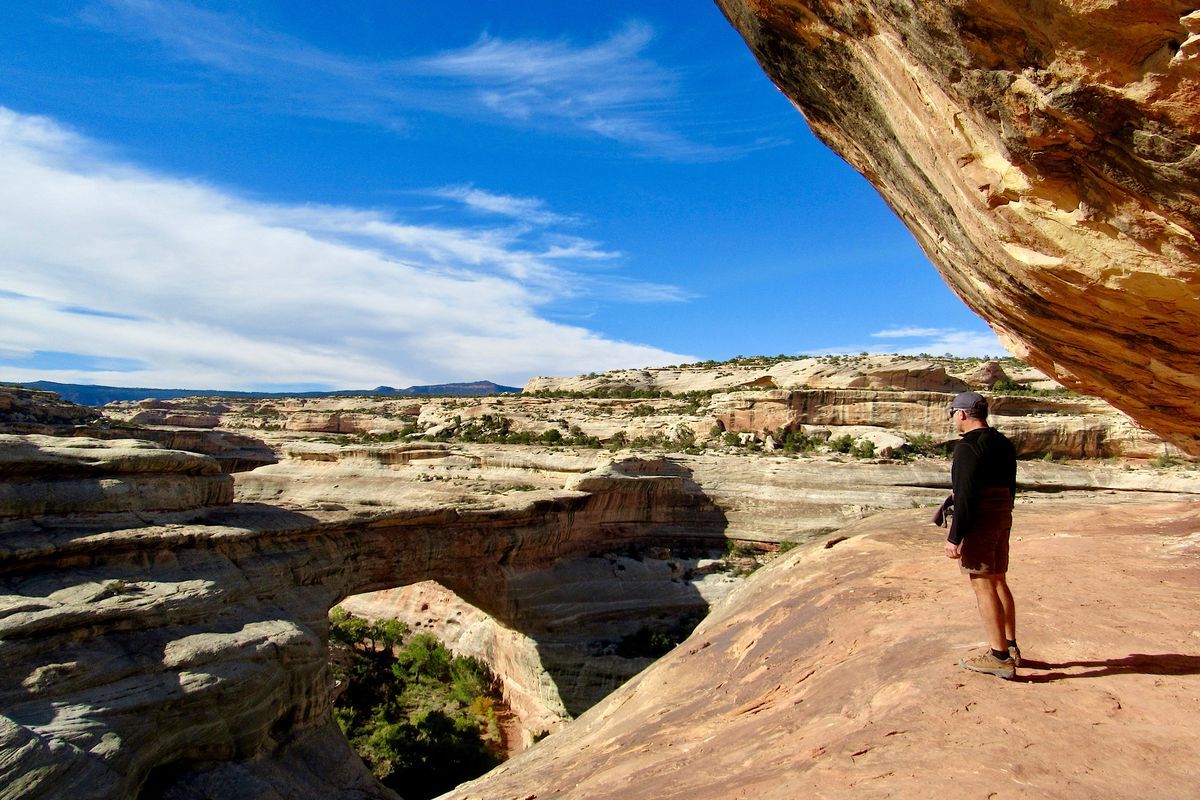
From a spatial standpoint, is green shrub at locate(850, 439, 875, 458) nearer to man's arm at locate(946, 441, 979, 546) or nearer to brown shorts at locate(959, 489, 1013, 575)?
brown shorts at locate(959, 489, 1013, 575)

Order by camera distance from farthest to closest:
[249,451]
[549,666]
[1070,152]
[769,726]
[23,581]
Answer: [249,451]
[549,666]
[23,581]
[769,726]
[1070,152]

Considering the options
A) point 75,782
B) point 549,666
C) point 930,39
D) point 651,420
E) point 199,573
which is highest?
point 930,39

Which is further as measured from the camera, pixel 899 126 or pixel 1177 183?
pixel 899 126

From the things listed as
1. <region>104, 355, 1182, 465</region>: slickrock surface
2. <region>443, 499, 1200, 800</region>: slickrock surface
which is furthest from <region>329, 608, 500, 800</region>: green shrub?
<region>104, 355, 1182, 465</region>: slickrock surface

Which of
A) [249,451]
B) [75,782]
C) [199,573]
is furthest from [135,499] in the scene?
[249,451]

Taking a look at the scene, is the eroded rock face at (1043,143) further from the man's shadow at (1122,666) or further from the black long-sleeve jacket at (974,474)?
the man's shadow at (1122,666)

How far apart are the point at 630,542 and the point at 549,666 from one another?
5.31 m

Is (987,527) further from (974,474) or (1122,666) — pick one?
(1122,666)

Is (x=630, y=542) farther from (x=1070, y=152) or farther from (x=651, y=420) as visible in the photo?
(x=1070, y=152)

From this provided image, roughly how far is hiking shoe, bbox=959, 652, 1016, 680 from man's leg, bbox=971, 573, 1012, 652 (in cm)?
8

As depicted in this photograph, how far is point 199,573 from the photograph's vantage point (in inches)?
418

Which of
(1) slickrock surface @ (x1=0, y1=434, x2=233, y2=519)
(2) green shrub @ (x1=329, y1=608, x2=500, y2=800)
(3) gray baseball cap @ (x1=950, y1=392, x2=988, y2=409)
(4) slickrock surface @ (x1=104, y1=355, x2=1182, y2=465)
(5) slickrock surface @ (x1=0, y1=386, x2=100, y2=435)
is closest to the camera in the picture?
(3) gray baseball cap @ (x1=950, y1=392, x2=988, y2=409)

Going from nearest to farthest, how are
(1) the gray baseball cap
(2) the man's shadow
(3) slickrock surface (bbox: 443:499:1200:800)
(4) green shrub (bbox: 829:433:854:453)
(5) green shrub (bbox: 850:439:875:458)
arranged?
(3) slickrock surface (bbox: 443:499:1200:800) → (2) the man's shadow → (1) the gray baseball cap → (5) green shrub (bbox: 850:439:875:458) → (4) green shrub (bbox: 829:433:854:453)

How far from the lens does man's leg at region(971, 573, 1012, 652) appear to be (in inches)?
181
